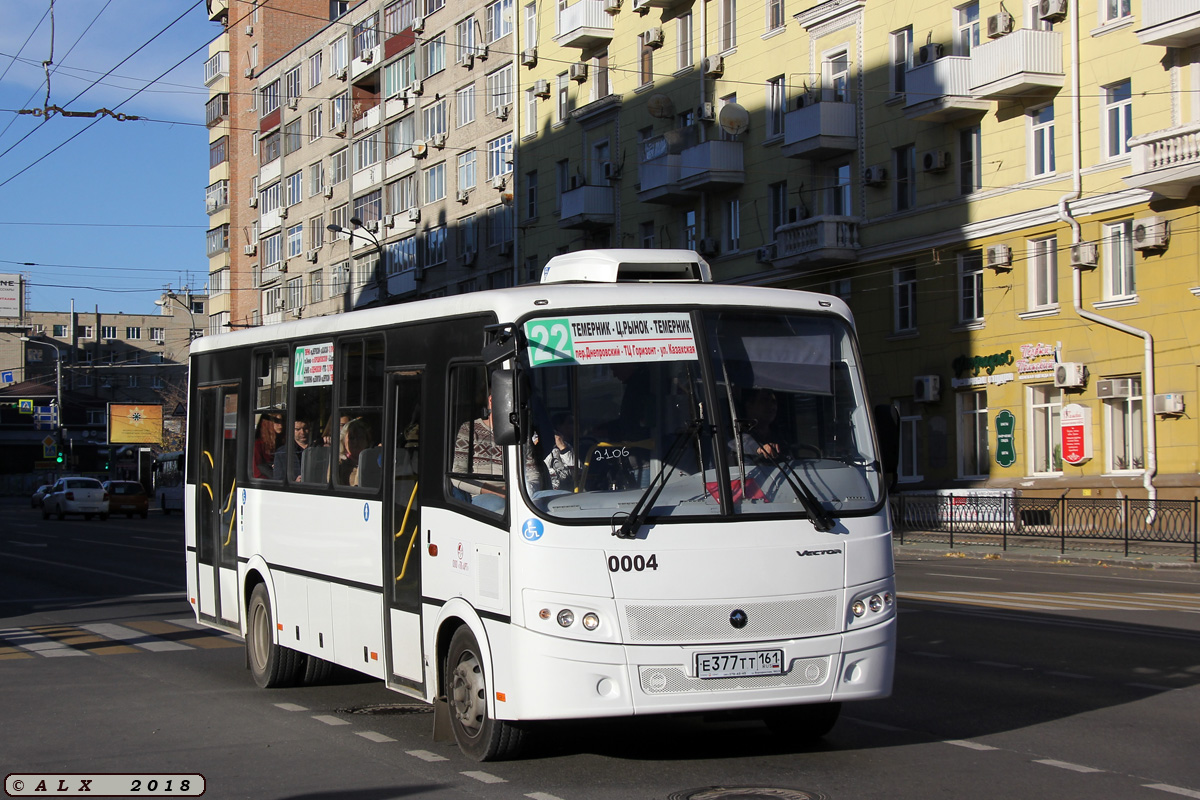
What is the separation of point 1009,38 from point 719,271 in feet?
43.0

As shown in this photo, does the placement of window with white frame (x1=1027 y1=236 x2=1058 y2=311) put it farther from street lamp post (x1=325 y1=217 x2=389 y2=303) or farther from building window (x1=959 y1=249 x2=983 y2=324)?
street lamp post (x1=325 y1=217 x2=389 y2=303)

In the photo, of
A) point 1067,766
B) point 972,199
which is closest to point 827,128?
point 972,199

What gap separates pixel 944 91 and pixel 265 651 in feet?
89.3

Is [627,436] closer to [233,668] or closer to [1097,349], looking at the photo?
[233,668]

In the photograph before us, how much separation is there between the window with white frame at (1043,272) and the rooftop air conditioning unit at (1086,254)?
1.01 meters

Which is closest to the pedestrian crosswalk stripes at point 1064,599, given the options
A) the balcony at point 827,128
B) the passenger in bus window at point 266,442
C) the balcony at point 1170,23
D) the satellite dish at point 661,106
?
the passenger in bus window at point 266,442

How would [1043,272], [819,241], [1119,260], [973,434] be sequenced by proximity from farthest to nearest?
[819,241]
[973,434]
[1043,272]
[1119,260]

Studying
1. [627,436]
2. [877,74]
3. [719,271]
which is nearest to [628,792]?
[627,436]

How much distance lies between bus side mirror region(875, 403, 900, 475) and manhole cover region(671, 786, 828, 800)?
2022mm

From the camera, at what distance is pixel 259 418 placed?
1195 cm

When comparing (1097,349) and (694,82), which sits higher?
(694,82)

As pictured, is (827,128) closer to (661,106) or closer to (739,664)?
(661,106)

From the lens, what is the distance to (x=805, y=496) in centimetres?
796

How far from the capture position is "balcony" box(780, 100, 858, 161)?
3850 cm
